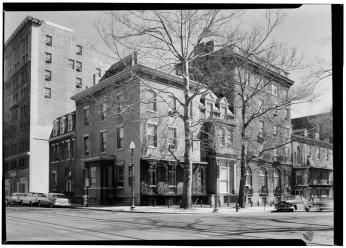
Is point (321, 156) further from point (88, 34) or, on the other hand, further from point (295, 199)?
point (88, 34)

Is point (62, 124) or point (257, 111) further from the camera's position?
point (257, 111)

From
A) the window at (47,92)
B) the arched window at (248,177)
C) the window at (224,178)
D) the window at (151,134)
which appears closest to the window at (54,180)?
the window at (47,92)

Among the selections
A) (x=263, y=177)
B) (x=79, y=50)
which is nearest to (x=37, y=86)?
(x=79, y=50)

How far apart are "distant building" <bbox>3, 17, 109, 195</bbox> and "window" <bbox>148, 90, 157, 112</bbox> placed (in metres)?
1.19

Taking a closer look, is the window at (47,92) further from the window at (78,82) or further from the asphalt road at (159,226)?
the asphalt road at (159,226)

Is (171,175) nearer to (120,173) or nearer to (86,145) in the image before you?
(120,173)

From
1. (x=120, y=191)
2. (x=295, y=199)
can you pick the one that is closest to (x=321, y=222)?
(x=295, y=199)

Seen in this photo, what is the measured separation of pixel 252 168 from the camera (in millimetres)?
10125

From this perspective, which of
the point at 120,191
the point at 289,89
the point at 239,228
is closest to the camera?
the point at 239,228

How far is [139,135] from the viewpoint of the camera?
10.3 metres

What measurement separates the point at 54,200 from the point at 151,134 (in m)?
2.62

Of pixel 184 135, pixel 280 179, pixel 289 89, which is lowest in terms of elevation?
pixel 280 179

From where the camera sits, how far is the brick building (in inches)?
398

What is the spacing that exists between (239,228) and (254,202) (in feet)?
3.98
